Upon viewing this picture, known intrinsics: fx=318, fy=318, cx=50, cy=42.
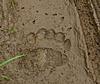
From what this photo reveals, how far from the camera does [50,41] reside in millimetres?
1865

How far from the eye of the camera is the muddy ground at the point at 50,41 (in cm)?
178

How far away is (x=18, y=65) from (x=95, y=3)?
0.64 m

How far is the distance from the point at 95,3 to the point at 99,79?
51cm

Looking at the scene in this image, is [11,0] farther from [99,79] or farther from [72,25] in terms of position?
[99,79]

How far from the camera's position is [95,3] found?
2031 millimetres

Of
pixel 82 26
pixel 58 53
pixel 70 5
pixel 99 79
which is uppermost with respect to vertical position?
pixel 70 5

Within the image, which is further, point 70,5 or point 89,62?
point 70,5

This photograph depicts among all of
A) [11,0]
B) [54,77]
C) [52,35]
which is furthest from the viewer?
[11,0]

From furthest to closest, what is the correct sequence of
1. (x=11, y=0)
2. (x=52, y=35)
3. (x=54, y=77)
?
(x=11, y=0) < (x=52, y=35) < (x=54, y=77)

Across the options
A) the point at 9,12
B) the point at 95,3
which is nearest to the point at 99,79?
the point at 95,3

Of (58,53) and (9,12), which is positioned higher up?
(9,12)

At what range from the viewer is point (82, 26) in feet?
6.46

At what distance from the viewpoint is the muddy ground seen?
1779 mm

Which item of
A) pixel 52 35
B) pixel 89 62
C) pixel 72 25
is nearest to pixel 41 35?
pixel 52 35
